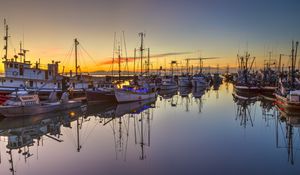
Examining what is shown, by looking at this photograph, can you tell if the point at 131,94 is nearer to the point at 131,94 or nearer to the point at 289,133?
the point at 131,94

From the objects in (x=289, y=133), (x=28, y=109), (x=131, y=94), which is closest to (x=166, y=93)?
(x=131, y=94)

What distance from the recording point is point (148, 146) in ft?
45.2

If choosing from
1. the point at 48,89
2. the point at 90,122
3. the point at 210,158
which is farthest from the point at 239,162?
the point at 48,89

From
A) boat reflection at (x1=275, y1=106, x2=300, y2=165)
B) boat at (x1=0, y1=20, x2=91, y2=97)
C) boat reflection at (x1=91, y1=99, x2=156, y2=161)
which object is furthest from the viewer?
boat at (x1=0, y1=20, x2=91, y2=97)

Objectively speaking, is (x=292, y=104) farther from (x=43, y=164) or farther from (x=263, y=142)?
(x=43, y=164)

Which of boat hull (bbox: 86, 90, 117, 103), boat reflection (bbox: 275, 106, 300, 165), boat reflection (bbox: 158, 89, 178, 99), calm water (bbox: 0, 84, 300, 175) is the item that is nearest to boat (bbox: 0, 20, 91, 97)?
boat hull (bbox: 86, 90, 117, 103)

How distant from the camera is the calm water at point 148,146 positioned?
10.5m

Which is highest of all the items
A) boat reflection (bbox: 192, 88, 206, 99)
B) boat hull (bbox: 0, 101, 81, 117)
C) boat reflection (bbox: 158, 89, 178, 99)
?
boat hull (bbox: 0, 101, 81, 117)

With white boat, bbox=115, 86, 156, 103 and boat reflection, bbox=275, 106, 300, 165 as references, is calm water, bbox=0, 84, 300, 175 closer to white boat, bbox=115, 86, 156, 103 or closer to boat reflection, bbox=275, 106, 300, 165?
boat reflection, bbox=275, 106, 300, 165

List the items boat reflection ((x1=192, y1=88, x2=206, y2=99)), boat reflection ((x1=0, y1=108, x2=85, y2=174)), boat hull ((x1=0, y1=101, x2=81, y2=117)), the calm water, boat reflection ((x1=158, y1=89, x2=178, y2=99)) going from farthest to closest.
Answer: boat reflection ((x1=158, y1=89, x2=178, y2=99))
boat reflection ((x1=192, y1=88, x2=206, y2=99))
boat hull ((x1=0, y1=101, x2=81, y2=117))
boat reflection ((x1=0, y1=108, x2=85, y2=174))
the calm water

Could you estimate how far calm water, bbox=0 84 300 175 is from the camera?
10461 mm

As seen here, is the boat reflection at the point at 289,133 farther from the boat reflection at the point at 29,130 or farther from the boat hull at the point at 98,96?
the boat hull at the point at 98,96

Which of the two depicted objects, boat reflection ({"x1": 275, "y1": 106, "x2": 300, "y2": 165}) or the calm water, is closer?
the calm water

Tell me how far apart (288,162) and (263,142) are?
11.7 feet
